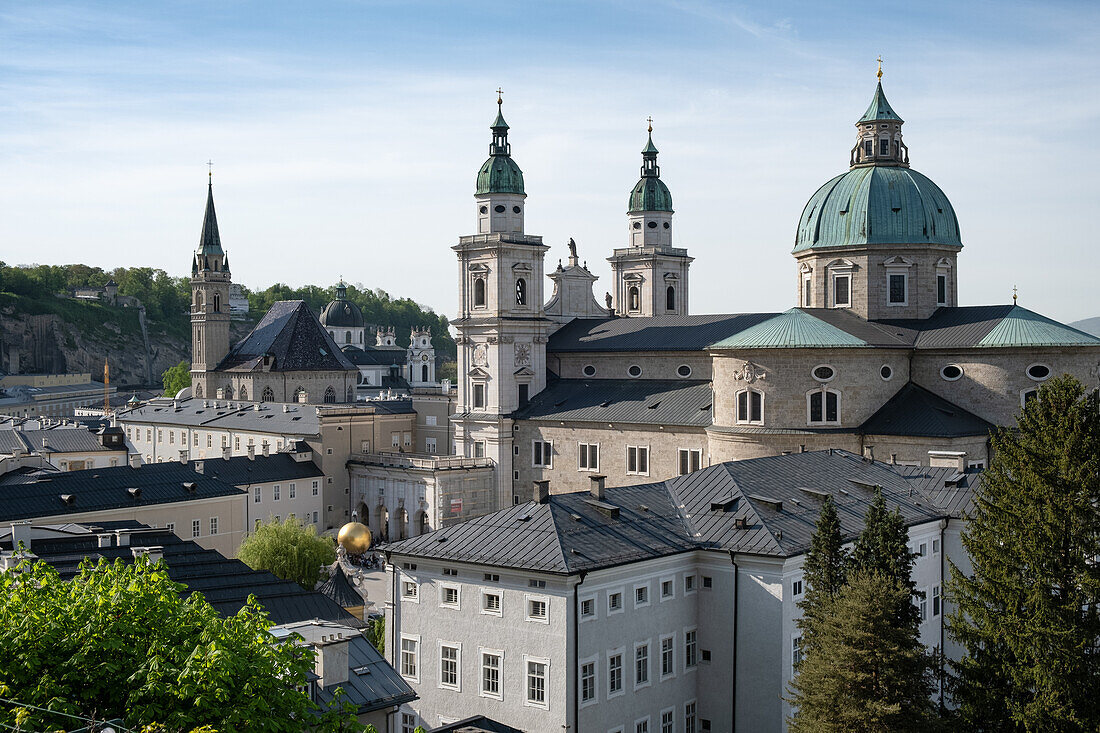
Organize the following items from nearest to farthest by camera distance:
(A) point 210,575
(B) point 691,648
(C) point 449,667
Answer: (A) point 210,575, (C) point 449,667, (B) point 691,648

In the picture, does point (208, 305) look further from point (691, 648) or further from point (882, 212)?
point (691, 648)

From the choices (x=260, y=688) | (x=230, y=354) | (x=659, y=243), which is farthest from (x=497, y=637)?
(x=230, y=354)

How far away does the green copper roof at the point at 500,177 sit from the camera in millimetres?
71125

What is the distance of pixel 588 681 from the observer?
30016 millimetres

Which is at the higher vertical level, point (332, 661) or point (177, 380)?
point (177, 380)

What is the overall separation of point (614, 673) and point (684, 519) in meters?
6.43

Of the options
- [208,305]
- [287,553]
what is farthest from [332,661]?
[208,305]

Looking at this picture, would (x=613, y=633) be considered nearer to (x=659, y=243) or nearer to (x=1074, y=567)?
(x=1074, y=567)

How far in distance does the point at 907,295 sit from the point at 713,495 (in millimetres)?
28561

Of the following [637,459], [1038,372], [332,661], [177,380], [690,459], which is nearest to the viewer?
[332,661]

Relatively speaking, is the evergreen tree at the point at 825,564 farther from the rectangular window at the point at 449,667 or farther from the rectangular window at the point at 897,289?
the rectangular window at the point at 897,289

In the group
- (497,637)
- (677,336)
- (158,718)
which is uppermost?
(677,336)

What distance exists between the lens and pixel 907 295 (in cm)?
6050

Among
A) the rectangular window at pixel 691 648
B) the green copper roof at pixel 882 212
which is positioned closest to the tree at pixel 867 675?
the rectangular window at pixel 691 648
